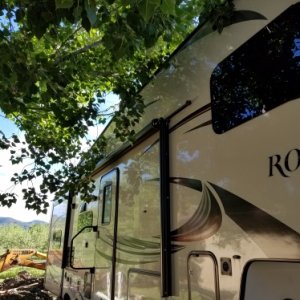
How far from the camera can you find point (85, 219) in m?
6.11

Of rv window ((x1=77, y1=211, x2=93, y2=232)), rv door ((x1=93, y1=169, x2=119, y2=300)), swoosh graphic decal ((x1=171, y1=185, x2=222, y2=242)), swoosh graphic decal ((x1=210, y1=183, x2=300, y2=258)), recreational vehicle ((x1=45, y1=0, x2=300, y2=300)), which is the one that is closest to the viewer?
swoosh graphic decal ((x1=210, y1=183, x2=300, y2=258))

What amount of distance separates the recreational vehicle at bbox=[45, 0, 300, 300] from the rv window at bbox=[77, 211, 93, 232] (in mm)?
1633

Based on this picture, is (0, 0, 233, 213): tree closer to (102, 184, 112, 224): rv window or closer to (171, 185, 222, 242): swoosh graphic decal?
(102, 184, 112, 224): rv window

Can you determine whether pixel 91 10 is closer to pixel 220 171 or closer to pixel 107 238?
pixel 220 171

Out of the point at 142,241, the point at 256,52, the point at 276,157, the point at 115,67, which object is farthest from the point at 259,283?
the point at 115,67

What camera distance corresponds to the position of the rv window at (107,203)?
184 inches

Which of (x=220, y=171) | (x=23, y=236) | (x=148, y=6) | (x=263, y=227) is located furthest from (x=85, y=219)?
(x=23, y=236)

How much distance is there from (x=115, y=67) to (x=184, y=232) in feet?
8.96

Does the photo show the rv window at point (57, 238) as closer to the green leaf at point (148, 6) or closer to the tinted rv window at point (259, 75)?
the tinted rv window at point (259, 75)

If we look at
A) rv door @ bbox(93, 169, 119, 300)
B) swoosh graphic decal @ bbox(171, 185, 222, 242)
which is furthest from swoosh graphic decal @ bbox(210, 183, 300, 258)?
rv door @ bbox(93, 169, 119, 300)

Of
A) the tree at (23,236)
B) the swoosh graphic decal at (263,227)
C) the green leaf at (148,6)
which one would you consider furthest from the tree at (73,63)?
the tree at (23,236)

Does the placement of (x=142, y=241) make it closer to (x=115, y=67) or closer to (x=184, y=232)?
(x=184, y=232)

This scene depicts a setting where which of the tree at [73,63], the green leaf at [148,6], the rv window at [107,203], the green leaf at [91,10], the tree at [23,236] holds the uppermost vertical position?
the tree at [23,236]

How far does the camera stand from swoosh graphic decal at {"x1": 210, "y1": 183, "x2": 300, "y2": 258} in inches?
74.0
